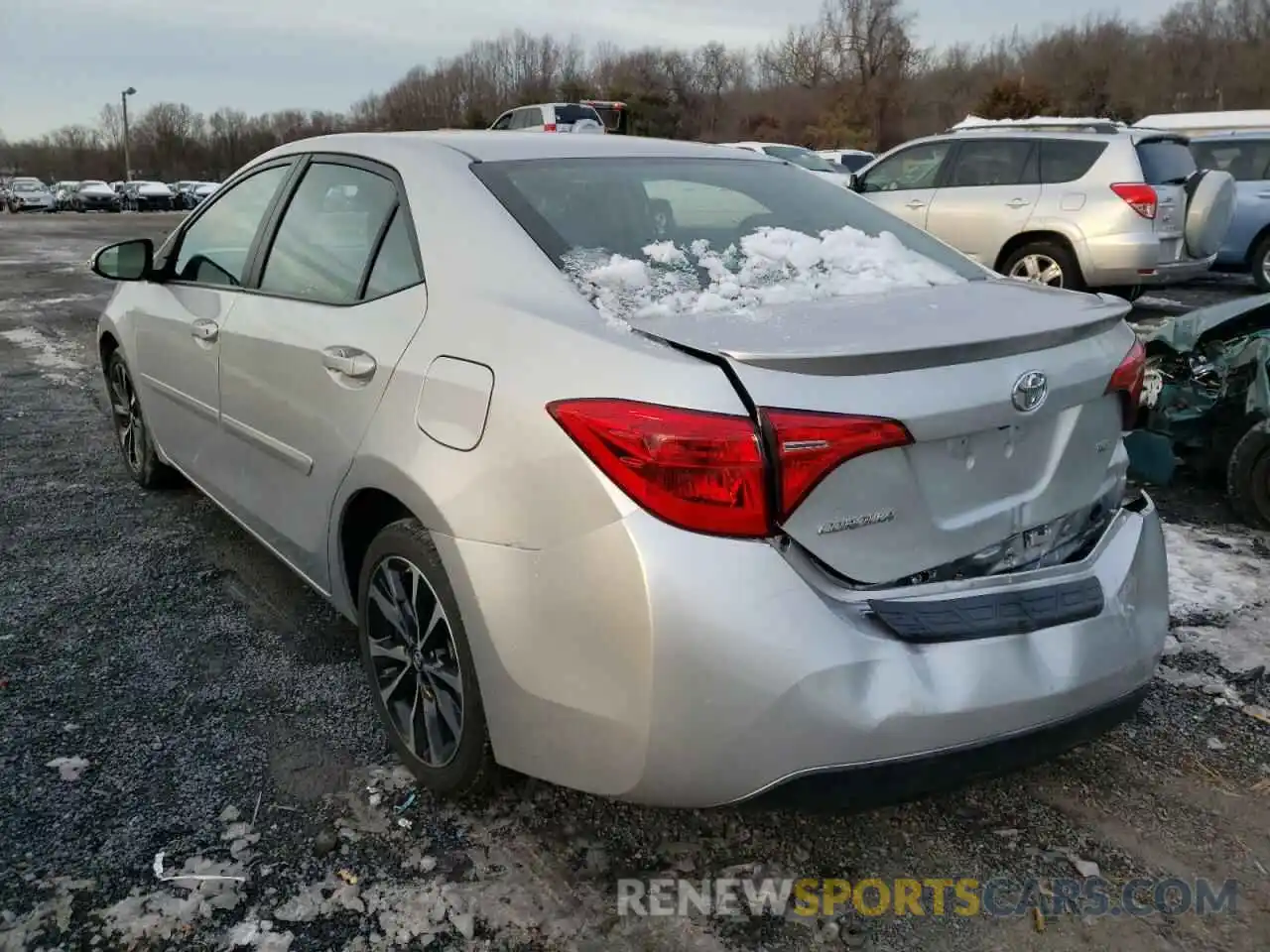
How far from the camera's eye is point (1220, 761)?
2.70 metres

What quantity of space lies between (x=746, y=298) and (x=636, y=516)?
0.70 metres

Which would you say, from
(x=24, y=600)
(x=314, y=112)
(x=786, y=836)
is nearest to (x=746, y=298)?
(x=786, y=836)

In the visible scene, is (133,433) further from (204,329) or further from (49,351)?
(49,351)

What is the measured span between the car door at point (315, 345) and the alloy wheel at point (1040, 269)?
7771mm

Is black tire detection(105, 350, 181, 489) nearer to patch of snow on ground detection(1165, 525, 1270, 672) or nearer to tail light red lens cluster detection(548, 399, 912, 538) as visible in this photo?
tail light red lens cluster detection(548, 399, 912, 538)

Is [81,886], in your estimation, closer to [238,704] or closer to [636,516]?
[238,704]

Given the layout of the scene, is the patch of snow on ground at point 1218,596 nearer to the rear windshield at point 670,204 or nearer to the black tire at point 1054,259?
the rear windshield at point 670,204

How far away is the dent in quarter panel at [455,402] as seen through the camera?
214cm

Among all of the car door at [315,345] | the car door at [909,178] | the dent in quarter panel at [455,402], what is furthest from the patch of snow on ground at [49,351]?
the car door at [909,178]

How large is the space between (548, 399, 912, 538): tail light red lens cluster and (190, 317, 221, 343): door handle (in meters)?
2.13

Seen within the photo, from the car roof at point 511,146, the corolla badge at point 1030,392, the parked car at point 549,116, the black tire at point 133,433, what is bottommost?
the black tire at point 133,433

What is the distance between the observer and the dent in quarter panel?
2.14 metres

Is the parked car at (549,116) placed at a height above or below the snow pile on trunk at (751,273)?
above

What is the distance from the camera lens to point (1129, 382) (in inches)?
93.2
